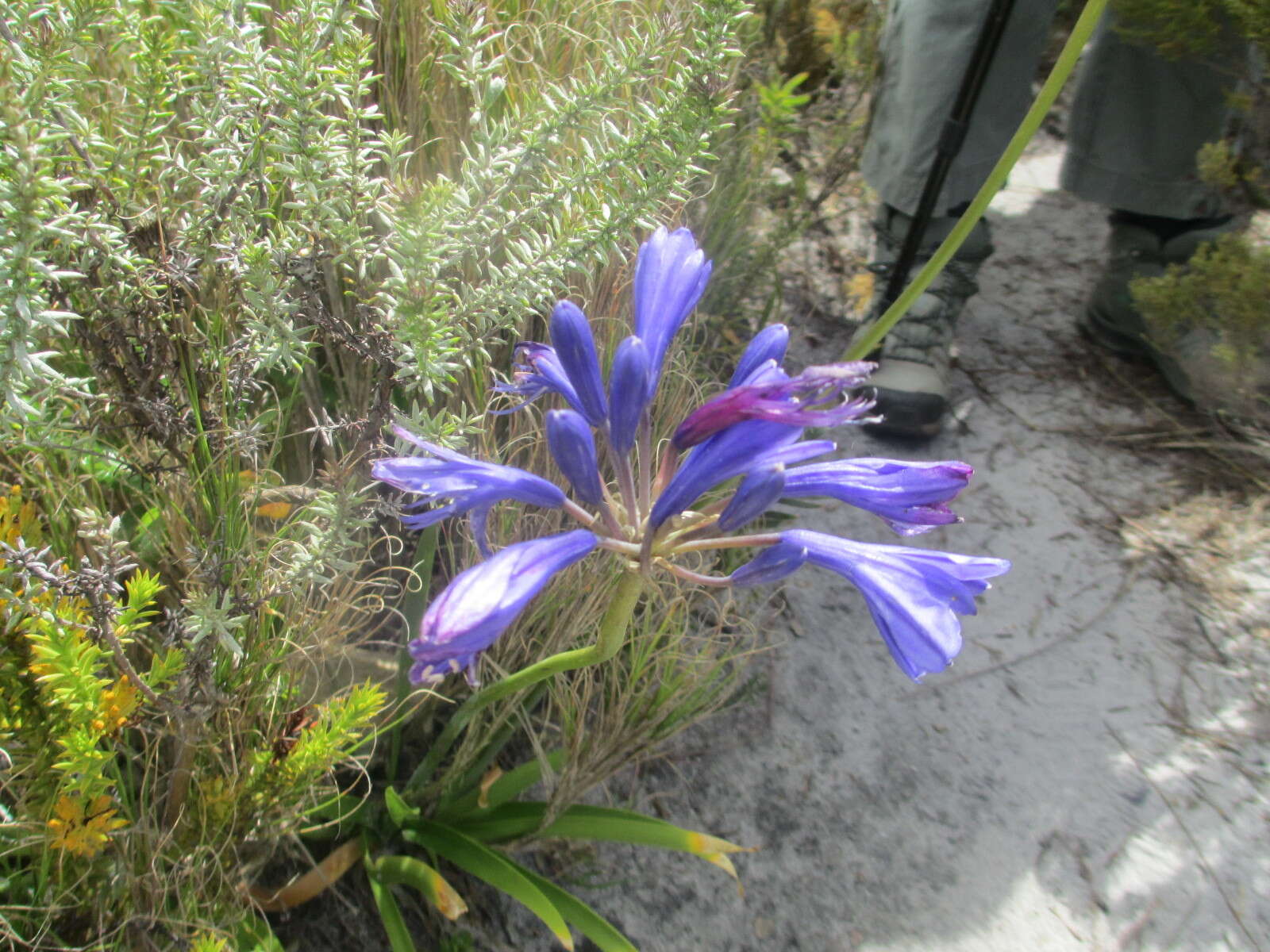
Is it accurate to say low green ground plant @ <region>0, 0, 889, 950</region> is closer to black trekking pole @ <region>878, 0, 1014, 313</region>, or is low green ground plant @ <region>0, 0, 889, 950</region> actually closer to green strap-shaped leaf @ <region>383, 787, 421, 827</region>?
green strap-shaped leaf @ <region>383, 787, 421, 827</region>

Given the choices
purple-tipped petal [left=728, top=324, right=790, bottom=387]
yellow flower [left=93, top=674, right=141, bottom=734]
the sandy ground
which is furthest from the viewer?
the sandy ground

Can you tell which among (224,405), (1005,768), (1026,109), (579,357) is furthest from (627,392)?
(1026,109)

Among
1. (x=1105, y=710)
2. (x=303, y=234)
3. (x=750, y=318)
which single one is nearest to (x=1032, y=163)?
(x=750, y=318)

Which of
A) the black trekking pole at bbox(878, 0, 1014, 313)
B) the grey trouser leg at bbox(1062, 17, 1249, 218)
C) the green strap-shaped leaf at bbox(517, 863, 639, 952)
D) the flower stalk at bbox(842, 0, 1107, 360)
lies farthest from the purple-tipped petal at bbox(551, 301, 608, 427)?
the grey trouser leg at bbox(1062, 17, 1249, 218)

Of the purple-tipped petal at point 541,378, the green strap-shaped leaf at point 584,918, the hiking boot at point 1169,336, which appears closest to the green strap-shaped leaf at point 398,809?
the green strap-shaped leaf at point 584,918

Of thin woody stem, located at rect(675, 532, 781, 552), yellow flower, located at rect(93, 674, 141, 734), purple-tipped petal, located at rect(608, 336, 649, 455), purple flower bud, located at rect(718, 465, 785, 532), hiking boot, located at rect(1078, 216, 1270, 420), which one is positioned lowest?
hiking boot, located at rect(1078, 216, 1270, 420)

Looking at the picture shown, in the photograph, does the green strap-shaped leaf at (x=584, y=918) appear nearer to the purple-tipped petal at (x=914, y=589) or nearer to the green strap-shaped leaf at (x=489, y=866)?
the green strap-shaped leaf at (x=489, y=866)

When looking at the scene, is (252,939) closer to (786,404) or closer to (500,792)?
(500,792)
